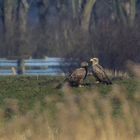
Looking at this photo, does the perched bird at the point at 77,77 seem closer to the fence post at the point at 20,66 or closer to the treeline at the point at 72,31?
the treeline at the point at 72,31

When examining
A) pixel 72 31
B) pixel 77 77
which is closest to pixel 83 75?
pixel 77 77

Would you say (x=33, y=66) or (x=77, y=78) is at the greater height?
(x=77, y=78)

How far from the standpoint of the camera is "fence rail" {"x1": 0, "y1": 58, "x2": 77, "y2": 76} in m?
33.7

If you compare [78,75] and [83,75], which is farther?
[83,75]

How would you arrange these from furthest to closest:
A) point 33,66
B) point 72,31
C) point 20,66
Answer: point 72,31 < point 33,66 < point 20,66

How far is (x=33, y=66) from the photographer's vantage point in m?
34.9

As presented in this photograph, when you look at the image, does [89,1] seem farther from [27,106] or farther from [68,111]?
[68,111]

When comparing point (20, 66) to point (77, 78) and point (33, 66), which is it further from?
point (77, 78)

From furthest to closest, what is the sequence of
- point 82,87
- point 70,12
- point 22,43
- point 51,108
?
point 70,12, point 22,43, point 82,87, point 51,108

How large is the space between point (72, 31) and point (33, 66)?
6328mm

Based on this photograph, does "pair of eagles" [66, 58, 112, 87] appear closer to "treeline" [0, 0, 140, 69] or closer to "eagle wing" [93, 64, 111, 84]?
"eagle wing" [93, 64, 111, 84]

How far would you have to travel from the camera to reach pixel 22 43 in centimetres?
4184

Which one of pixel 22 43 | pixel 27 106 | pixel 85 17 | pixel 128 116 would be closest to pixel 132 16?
pixel 85 17

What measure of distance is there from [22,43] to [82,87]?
22.8 metres
